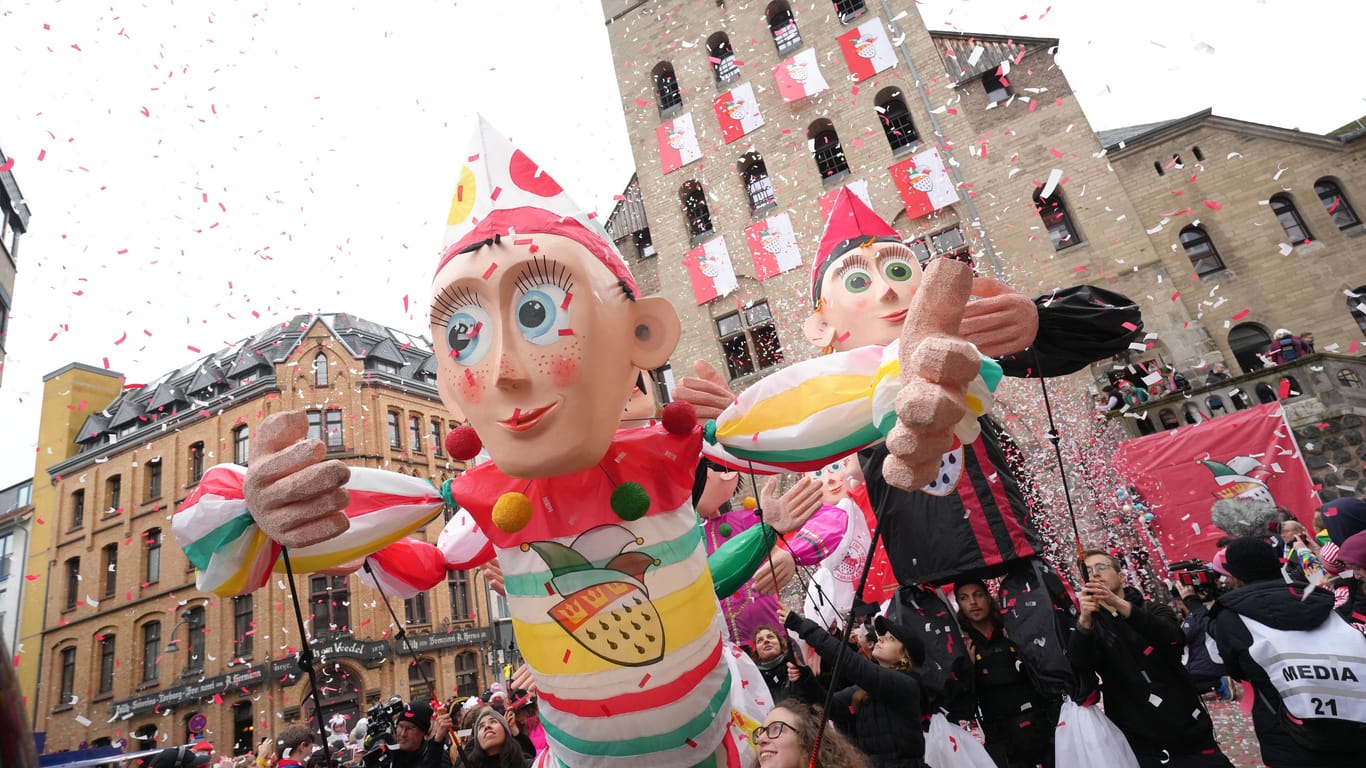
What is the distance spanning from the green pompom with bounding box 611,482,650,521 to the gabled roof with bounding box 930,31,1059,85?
532 inches

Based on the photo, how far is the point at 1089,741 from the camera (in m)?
3.23

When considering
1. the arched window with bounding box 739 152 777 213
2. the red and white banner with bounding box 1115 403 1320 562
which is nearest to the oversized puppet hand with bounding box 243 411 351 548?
the red and white banner with bounding box 1115 403 1320 562

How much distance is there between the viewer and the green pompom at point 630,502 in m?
2.31

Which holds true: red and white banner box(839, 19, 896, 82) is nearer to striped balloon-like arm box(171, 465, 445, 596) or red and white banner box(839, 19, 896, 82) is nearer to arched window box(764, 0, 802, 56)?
arched window box(764, 0, 802, 56)

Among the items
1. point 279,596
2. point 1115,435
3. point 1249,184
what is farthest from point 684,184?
point 279,596

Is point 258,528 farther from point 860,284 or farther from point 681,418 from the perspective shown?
point 860,284

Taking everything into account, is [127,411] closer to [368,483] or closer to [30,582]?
[30,582]

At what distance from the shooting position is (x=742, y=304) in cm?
Answer: 1415

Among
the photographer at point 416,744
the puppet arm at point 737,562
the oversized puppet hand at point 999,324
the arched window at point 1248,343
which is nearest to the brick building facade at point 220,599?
the photographer at point 416,744

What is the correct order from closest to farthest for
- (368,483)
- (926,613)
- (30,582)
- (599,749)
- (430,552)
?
(599,749), (368,483), (430,552), (926,613), (30,582)

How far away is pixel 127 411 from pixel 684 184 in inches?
802

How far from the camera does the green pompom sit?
2.31 metres

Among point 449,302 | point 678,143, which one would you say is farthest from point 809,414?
point 678,143

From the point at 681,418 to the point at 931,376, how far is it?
3.39 feet
